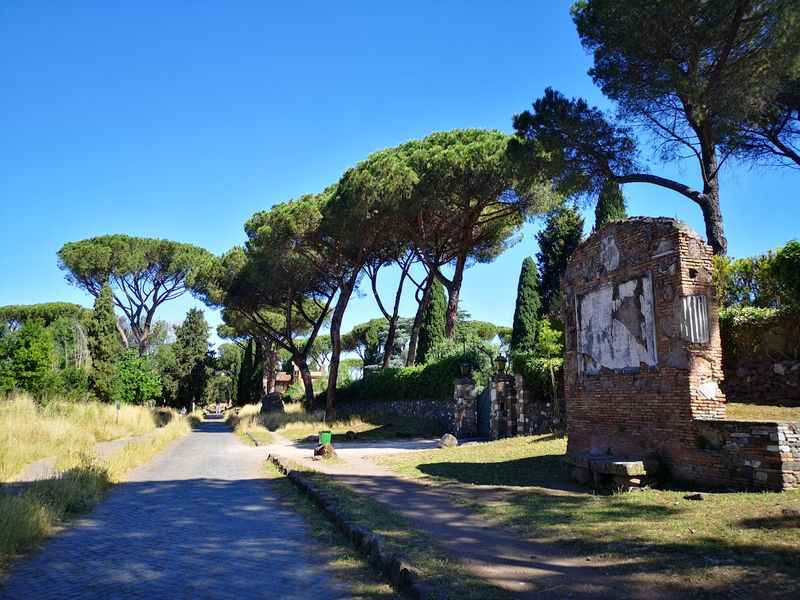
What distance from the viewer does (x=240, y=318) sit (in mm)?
39906

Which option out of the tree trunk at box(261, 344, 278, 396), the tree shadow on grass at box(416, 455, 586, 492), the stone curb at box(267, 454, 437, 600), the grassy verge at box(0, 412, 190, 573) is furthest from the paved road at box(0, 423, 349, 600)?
the tree trunk at box(261, 344, 278, 396)

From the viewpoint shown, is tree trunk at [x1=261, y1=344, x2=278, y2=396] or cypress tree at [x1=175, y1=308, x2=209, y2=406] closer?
tree trunk at [x1=261, y1=344, x2=278, y2=396]

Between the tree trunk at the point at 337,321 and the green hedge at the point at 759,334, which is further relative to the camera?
the tree trunk at the point at 337,321

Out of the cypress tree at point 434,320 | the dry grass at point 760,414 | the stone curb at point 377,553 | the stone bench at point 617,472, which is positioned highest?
the cypress tree at point 434,320

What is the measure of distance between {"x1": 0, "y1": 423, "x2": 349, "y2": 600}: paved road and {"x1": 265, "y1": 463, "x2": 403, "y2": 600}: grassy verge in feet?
0.36

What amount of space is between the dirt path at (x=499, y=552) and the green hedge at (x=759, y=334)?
5985mm

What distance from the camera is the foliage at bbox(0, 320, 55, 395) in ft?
66.7

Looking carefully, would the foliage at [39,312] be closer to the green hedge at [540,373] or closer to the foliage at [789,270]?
the green hedge at [540,373]

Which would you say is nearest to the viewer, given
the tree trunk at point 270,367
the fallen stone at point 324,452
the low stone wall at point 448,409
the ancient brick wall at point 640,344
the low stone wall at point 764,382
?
the ancient brick wall at point 640,344

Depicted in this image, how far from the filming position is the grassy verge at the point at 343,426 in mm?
23000

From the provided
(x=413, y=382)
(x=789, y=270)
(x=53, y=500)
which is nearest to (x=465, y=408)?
(x=413, y=382)

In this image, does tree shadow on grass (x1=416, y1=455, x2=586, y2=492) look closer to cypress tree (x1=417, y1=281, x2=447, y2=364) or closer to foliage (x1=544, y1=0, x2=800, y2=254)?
foliage (x1=544, y1=0, x2=800, y2=254)

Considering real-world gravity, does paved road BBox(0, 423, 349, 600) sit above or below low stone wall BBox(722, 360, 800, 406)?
below

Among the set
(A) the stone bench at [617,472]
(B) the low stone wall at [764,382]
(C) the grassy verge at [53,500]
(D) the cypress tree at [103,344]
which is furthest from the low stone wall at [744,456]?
(D) the cypress tree at [103,344]
